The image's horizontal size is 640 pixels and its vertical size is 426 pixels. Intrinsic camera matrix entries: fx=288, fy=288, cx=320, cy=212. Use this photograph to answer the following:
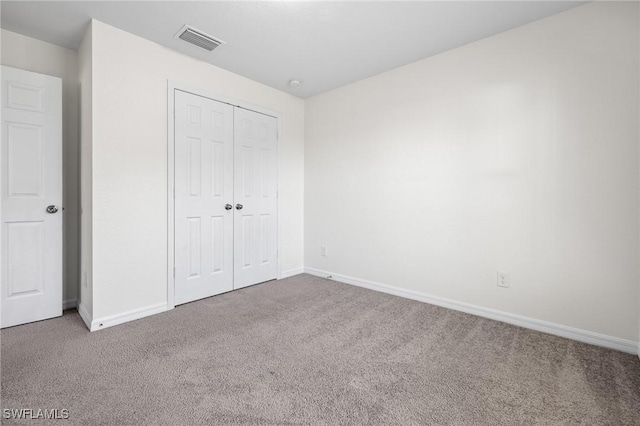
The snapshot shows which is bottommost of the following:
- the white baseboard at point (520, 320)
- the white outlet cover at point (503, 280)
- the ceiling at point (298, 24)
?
the white baseboard at point (520, 320)

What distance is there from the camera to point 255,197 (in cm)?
348

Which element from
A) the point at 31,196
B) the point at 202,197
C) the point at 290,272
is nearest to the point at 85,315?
the point at 31,196

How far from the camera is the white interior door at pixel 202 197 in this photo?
110 inches

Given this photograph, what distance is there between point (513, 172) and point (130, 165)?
3.23 meters

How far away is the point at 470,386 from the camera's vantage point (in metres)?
1.58

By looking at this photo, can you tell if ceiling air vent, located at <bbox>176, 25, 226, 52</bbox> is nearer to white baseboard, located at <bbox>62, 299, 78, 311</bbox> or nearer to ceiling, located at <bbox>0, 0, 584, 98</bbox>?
ceiling, located at <bbox>0, 0, 584, 98</bbox>

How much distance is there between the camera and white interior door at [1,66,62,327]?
7.43 ft

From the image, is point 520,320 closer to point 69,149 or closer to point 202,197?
point 202,197

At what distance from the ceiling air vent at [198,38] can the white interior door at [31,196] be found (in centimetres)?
114

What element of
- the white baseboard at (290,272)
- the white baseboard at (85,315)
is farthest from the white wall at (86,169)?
the white baseboard at (290,272)

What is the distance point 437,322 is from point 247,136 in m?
2.75

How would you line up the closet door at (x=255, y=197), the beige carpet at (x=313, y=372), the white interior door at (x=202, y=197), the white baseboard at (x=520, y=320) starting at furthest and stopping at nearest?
1. the closet door at (x=255, y=197)
2. the white interior door at (x=202, y=197)
3. the white baseboard at (x=520, y=320)
4. the beige carpet at (x=313, y=372)

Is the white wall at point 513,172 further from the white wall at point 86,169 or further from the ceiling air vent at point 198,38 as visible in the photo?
the white wall at point 86,169

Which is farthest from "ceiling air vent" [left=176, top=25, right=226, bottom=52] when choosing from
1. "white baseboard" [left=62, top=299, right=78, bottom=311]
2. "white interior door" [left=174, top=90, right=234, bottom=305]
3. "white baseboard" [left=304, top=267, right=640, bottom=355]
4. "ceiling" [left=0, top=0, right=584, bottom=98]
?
"white baseboard" [left=304, top=267, right=640, bottom=355]
